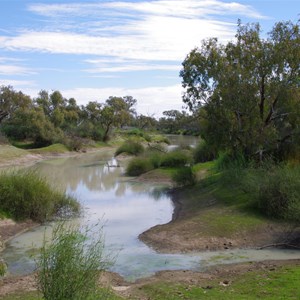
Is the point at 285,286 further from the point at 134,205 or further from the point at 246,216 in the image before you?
the point at 134,205

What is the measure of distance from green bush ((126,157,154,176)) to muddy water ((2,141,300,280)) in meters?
1.00

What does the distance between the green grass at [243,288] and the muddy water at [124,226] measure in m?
1.97

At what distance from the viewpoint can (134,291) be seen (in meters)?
11.6

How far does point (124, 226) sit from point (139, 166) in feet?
62.6

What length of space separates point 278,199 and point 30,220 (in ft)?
34.6

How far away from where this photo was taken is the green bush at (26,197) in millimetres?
19844

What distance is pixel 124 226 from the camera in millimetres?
20703

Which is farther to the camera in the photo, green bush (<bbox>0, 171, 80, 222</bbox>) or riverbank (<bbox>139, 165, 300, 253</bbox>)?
green bush (<bbox>0, 171, 80, 222</bbox>)

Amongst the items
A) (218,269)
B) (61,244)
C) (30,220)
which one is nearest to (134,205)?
(30,220)

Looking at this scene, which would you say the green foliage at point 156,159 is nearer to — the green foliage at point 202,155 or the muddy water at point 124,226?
the muddy water at point 124,226

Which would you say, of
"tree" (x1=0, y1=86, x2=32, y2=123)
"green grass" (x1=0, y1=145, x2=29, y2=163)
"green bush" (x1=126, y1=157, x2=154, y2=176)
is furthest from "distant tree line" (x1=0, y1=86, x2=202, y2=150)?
"green bush" (x1=126, y1=157, x2=154, y2=176)

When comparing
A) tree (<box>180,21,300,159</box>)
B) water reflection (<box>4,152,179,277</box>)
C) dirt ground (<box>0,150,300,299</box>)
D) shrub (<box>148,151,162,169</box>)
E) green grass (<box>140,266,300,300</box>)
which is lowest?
water reflection (<box>4,152,179,277</box>)

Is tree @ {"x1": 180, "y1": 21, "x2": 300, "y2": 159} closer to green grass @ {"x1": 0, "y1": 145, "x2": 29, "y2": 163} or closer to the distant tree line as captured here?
green grass @ {"x1": 0, "y1": 145, "x2": 29, "y2": 163}

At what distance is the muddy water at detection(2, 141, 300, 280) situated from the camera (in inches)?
578
